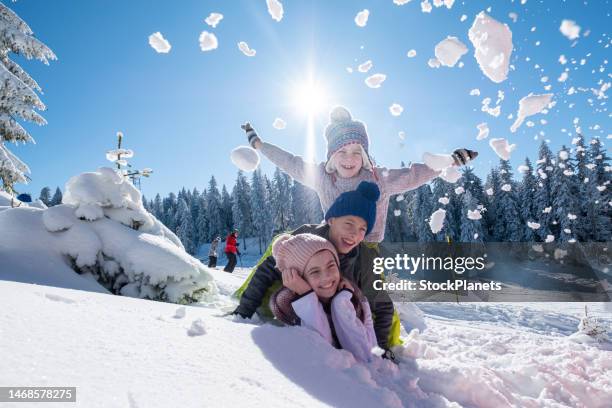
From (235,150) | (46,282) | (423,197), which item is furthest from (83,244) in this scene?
(423,197)

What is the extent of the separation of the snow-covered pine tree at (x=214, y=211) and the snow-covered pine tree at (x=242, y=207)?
4810mm

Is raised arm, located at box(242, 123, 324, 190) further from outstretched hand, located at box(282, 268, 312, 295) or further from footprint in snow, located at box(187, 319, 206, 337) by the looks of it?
footprint in snow, located at box(187, 319, 206, 337)

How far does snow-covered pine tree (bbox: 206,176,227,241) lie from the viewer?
68.5m

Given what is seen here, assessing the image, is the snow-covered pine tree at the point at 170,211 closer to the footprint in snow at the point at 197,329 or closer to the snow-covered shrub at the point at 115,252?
the snow-covered shrub at the point at 115,252

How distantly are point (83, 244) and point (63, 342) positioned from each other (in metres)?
3.81

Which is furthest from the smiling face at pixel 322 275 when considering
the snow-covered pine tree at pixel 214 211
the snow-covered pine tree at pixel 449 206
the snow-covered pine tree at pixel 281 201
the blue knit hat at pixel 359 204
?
the snow-covered pine tree at pixel 214 211

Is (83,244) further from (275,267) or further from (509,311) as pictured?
(509,311)

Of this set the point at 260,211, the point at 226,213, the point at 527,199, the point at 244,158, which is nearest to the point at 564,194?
the point at 527,199

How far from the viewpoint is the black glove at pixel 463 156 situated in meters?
3.68

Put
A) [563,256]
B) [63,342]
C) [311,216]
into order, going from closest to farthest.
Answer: [63,342]
[563,256]
[311,216]

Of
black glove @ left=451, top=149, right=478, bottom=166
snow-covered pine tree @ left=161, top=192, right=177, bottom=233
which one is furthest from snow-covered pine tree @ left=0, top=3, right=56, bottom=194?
snow-covered pine tree @ left=161, top=192, right=177, bottom=233

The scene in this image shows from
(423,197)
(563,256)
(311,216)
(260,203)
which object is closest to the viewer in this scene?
(563,256)

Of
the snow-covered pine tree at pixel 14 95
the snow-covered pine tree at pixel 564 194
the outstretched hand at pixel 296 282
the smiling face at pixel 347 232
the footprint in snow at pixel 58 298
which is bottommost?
the footprint in snow at pixel 58 298

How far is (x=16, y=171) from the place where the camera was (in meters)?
11.4
